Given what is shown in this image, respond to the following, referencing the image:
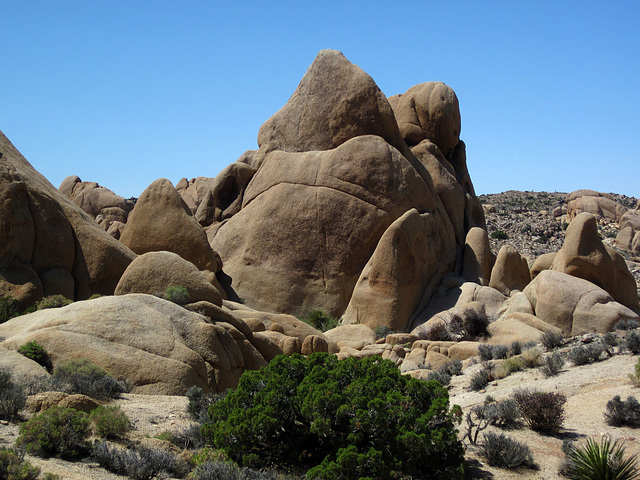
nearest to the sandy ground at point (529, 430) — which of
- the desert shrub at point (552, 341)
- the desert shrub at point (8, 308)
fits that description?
the desert shrub at point (552, 341)

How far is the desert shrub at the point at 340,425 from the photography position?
7.21m

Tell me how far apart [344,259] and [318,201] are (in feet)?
9.05

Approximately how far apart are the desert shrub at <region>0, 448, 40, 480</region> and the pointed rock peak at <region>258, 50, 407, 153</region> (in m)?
24.0

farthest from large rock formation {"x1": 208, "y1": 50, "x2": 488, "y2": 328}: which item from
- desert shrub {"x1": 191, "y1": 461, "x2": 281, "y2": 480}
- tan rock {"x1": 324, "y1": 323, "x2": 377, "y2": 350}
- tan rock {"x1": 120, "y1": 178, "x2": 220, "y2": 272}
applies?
desert shrub {"x1": 191, "y1": 461, "x2": 281, "y2": 480}

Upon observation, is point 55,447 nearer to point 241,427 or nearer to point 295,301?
point 241,427

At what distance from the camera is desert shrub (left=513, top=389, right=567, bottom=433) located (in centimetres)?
934

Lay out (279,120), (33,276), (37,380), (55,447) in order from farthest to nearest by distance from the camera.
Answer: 1. (279,120)
2. (33,276)
3. (37,380)
4. (55,447)

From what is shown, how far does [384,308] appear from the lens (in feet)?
78.0

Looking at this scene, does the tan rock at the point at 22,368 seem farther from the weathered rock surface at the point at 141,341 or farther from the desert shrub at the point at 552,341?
the desert shrub at the point at 552,341

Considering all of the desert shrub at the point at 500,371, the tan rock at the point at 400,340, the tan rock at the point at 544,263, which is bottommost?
the tan rock at the point at 400,340

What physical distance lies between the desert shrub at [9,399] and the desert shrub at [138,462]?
151cm

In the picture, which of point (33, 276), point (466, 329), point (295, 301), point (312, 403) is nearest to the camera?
point (312, 403)

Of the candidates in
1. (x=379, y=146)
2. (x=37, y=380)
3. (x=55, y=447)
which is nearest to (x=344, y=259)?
(x=379, y=146)

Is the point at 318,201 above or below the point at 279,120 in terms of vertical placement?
below
